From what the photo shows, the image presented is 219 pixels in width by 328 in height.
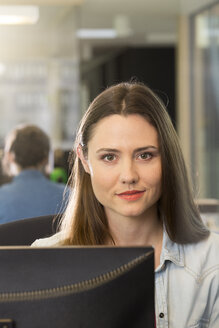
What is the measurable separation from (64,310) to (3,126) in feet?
20.8

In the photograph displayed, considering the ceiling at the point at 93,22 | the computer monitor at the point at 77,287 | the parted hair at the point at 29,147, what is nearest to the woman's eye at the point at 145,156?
the computer monitor at the point at 77,287

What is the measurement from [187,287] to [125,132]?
394 mm

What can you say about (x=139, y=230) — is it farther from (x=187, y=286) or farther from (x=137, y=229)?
(x=187, y=286)

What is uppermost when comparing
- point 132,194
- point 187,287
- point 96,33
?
point 96,33

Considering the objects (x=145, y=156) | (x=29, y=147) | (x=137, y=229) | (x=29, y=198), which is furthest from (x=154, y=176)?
(x=29, y=147)

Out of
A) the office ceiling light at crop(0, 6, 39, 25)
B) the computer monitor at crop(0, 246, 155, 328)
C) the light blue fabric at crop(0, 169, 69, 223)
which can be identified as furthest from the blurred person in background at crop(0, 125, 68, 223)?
the office ceiling light at crop(0, 6, 39, 25)

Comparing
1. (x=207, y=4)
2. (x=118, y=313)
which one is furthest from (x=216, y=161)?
(x=118, y=313)

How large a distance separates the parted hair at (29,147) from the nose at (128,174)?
2.06m

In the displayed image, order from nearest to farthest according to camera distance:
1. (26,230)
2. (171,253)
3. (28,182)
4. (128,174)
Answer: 1. (128,174)
2. (171,253)
3. (26,230)
4. (28,182)

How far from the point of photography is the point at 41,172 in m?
3.37

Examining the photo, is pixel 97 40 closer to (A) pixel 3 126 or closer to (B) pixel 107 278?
(A) pixel 3 126

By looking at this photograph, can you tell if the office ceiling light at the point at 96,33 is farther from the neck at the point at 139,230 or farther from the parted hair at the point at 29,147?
the neck at the point at 139,230

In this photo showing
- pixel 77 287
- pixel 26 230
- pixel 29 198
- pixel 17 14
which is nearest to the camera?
pixel 77 287

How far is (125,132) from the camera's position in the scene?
4.64ft
